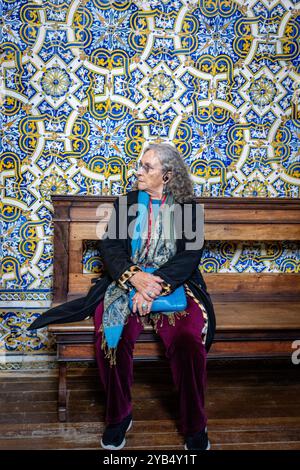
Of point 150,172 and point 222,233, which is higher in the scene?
point 150,172

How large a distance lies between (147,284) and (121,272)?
159 millimetres

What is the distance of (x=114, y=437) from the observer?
2.12m

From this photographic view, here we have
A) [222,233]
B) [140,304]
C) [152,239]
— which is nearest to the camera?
[140,304]

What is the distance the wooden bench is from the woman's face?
32cm

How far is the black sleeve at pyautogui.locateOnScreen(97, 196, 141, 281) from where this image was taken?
240 centimetres

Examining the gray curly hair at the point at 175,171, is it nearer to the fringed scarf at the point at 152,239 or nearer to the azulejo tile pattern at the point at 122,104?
the fringed scarf at the point at 152,239

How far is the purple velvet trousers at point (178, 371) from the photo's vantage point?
6.84ft

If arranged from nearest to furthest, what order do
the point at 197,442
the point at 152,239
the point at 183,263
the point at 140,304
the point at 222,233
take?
the point at 197,442 → the point at 140,304 → the point at 183,263 → the point at 152,239 → the point at 222,233

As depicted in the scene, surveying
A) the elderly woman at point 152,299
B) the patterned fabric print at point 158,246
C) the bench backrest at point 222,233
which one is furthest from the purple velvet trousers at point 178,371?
the bench backrest at point 222,233

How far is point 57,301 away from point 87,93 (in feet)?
4.35

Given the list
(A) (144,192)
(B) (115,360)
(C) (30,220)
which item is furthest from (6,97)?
(B) (115,360)

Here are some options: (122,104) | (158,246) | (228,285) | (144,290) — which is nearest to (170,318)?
(144,290)

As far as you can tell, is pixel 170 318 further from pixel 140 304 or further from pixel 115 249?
pixel 115 249

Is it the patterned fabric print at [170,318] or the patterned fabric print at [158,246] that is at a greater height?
the patterned fabric print at [158,246]
